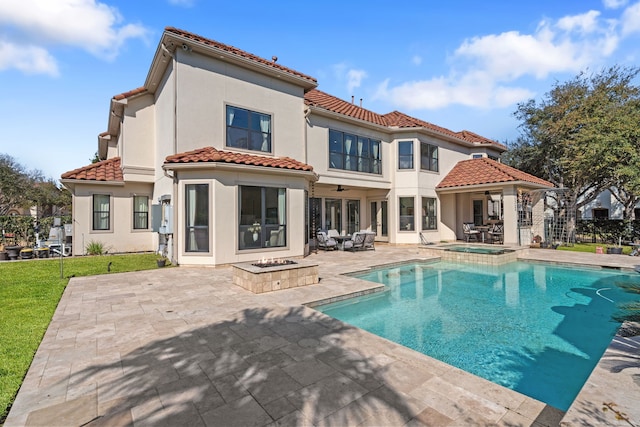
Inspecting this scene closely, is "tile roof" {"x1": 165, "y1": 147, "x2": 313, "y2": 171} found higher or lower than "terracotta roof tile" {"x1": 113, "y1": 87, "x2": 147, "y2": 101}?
lower

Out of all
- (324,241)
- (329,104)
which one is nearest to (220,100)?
(329,104)

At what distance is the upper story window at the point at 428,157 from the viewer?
1877 cm

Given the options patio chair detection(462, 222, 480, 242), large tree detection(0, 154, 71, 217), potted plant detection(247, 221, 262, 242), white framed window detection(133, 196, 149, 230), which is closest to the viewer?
potted plant detection(247, 221, 262, 242)

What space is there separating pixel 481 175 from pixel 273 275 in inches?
609

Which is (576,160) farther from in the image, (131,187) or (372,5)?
(131,187)

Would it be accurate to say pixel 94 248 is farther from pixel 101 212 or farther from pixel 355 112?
pixel 355 112

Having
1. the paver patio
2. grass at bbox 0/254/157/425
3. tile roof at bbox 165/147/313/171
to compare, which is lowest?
the paver patio

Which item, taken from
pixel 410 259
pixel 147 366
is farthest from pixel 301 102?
pixel 147 366

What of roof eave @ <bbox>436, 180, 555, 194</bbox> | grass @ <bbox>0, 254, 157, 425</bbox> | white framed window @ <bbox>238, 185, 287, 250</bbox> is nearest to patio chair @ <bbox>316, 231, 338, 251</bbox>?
white framed window @ <bbox>238, 185, 287, 250</bbox>

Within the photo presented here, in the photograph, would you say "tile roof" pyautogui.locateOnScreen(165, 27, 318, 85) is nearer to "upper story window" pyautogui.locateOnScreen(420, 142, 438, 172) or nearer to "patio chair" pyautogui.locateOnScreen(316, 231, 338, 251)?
"patio chair" pyautogui.locateOnScreen(316, 231, 338, 251)

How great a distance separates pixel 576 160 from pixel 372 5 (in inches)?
599

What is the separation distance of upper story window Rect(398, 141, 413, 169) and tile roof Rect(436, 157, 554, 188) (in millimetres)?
2684

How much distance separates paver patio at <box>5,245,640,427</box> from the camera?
290 centimetres

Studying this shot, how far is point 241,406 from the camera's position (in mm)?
3059
